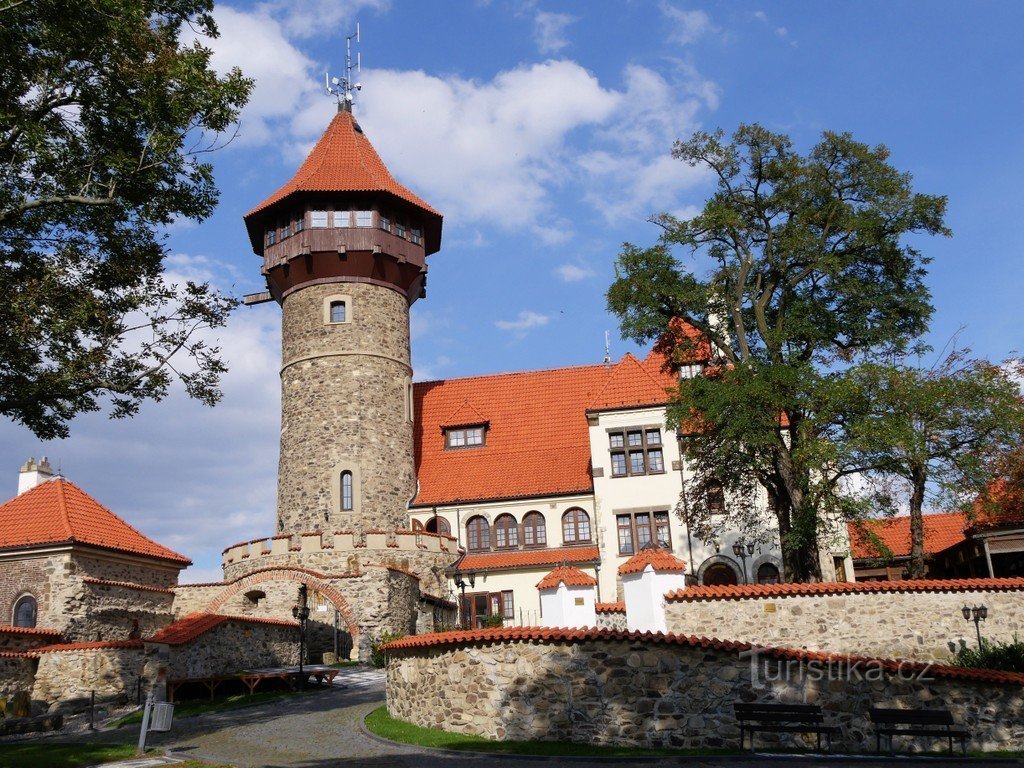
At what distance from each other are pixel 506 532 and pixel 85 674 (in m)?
14.3

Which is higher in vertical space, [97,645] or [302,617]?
[302,617]

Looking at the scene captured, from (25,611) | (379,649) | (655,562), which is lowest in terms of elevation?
(379,649)

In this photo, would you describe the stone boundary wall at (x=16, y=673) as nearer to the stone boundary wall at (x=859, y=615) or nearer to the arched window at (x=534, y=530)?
the stone boundary wall at (x=859, y=615)

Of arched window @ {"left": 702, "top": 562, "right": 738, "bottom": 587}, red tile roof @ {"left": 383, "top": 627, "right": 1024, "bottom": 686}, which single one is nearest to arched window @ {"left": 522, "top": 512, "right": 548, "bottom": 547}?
arched window @ {"left": 702, "top": 562, "right": 738, "bottom": 587}

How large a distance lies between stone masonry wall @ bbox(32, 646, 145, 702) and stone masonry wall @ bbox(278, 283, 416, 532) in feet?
31.5

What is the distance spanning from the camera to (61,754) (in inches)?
554

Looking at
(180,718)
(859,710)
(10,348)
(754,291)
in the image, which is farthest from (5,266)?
(754,291)

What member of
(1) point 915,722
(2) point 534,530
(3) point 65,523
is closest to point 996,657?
(1) point 915,722

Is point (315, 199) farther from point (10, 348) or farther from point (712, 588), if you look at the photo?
point (712, 588)

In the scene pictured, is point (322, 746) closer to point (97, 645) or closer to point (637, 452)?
point (97, 645)

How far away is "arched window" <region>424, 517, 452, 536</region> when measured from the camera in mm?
31516

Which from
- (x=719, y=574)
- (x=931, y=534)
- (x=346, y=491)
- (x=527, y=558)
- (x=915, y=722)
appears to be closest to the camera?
(x=915, y=722)

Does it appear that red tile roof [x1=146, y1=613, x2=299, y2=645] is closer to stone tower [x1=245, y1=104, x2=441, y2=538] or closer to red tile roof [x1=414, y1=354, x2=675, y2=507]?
stone tower [x1=245, y1=104, x2=441, y2=538]

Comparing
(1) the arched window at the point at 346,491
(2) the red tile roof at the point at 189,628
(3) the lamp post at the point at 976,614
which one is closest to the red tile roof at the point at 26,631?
(2) the red tile roof at the point at 189,628
